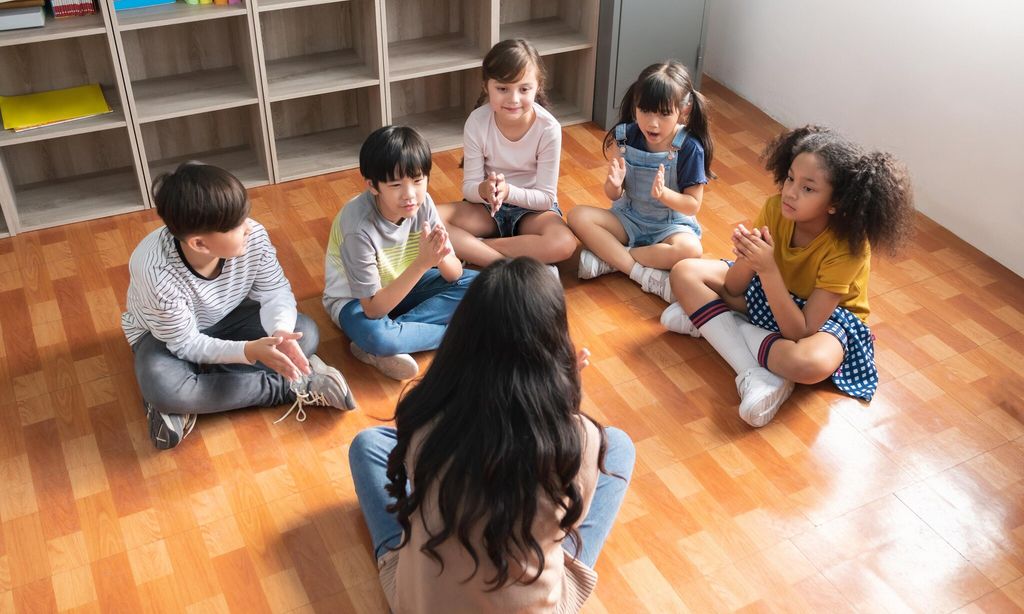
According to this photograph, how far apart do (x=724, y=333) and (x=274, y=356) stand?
42.0 inches

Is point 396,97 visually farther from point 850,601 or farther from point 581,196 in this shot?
point 850,601

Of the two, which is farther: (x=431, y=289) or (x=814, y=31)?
(x=814, y=31)

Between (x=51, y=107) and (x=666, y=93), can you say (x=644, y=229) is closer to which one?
(x=666, y=93)

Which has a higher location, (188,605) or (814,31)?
(814,31)

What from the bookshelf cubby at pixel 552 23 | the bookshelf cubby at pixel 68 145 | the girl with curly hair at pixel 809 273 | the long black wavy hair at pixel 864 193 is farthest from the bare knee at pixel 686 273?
the bookshelf cubby at pixel 68 145

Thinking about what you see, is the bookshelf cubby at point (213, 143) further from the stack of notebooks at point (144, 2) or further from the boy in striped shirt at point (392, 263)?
the boy in striped shirt at point (392, 263)

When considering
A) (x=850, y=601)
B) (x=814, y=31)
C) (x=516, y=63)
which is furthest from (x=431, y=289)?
(x=814, y=31)

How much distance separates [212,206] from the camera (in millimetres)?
1910

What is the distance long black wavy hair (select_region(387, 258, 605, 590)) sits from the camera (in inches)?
51.9

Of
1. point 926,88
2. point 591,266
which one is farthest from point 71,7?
point 926,88

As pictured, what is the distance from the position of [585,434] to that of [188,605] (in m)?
0.86

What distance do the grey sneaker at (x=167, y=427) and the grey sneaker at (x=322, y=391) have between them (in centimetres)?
19

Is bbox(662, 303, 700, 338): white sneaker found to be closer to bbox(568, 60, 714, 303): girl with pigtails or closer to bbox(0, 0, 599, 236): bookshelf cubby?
bbox(568, 60, 714, 303): girl with pigtails

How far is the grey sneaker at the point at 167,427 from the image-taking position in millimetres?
2072
